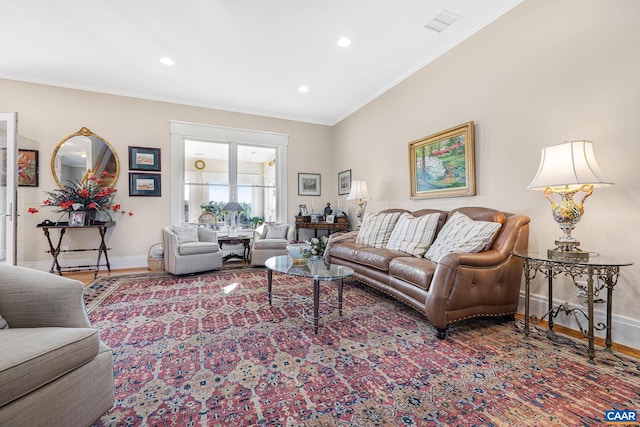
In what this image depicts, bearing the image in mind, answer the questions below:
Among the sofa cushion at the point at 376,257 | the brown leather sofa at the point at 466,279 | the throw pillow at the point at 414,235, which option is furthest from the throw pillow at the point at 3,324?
the throw pillow at the point at 414,235

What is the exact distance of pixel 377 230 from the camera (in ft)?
11.9

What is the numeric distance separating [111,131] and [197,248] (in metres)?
2.48

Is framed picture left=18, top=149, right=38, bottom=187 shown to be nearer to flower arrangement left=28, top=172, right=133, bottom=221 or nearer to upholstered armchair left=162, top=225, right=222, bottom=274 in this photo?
flower arrangement left=28, top=172, right=133, bottom=221

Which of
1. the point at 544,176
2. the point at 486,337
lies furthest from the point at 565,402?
the point at 544,176

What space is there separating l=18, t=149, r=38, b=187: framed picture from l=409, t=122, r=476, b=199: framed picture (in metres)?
5.51

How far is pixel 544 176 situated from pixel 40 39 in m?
5.21

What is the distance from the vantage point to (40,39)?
316 centimetres

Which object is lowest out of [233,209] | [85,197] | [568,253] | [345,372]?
[345,372]

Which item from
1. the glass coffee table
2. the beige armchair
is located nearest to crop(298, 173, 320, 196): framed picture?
the glass coffee table

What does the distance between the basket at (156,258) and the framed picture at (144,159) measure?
1.37 meters

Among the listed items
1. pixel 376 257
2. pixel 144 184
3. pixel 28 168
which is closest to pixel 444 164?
pixel 376 257

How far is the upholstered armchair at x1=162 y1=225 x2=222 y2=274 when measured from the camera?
13.0 ft

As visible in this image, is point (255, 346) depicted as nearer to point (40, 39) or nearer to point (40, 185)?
point (40, 39)

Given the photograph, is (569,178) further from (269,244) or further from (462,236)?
(269,244)
